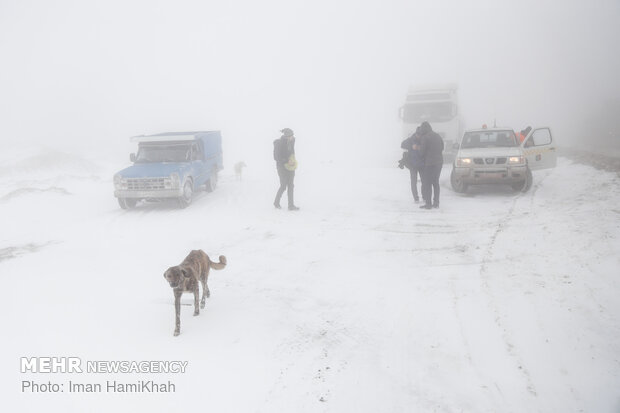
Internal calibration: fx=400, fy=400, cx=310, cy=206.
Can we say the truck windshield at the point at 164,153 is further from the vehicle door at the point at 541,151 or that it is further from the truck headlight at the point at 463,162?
the vehicle door at the point at 541,151

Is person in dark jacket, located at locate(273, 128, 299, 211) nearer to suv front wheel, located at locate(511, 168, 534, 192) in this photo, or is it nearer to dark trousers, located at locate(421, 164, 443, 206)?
dark trousers, located at locate(421, 164, 443, 206)

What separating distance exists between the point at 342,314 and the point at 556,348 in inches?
85.9

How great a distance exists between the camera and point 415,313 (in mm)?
4672

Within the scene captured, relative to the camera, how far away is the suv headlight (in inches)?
396

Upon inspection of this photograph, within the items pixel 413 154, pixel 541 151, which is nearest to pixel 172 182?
pixel 413 154

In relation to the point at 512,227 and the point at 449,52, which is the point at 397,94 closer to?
the point at 449,52

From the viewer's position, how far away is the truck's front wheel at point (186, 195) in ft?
35.6

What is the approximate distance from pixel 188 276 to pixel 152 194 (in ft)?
23.1

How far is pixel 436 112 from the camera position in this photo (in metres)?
17.2

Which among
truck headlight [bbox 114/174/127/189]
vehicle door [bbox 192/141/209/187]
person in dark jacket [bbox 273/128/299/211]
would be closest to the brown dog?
person in dark jacket [bbox 273/128/299/211]

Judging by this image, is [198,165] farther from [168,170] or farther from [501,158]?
[501,158]

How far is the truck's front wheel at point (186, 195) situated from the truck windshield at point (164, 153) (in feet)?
2.73

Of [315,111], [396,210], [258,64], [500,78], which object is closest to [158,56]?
[258,64]

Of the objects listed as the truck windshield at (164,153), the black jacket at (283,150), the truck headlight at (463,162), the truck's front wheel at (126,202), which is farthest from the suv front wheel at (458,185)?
the truck's front wheel at (126,202)
